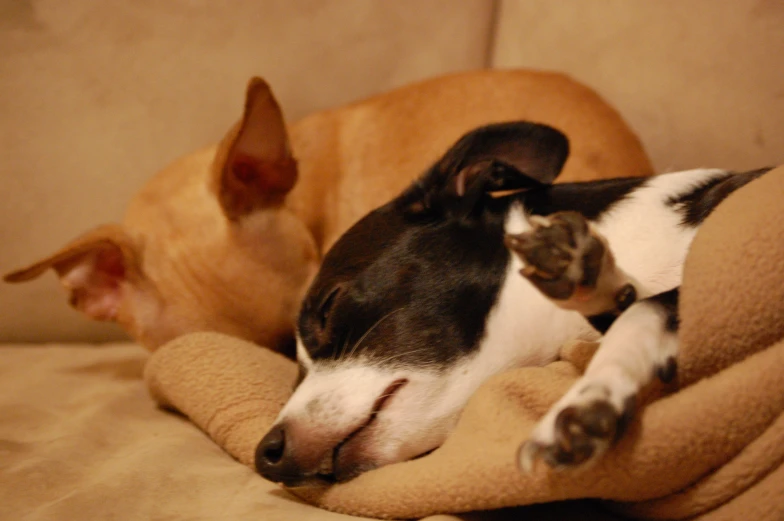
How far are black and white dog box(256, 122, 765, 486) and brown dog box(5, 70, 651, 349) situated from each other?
0.46 m

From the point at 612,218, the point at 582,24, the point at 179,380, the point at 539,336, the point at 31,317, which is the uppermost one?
the point at 582,24

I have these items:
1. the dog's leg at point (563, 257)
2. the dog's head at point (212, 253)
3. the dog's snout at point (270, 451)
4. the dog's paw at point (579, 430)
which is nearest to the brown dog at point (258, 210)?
the dog's head at point (212, 253)

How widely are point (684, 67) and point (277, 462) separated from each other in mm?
1256

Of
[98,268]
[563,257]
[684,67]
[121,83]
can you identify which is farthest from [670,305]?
[121,83]

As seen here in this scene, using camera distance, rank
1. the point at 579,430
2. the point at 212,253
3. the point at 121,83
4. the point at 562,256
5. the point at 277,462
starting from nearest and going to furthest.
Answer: the point at 579,430 < the point at 562,256 < the point at 277,462 < the point at 212,253 < the point at 121,83

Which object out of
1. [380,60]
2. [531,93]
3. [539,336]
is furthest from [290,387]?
[380,60]

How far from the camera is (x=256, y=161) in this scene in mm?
1548

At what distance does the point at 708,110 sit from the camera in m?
1.50

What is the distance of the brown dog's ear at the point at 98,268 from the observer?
1.47 meters

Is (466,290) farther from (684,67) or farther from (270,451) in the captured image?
(684,67)

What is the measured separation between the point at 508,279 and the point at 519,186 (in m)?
0.18

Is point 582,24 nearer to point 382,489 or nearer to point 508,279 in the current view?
point 508,279

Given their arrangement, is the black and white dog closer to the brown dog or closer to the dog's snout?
the dog's snout

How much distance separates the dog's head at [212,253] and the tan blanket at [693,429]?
0.67m
